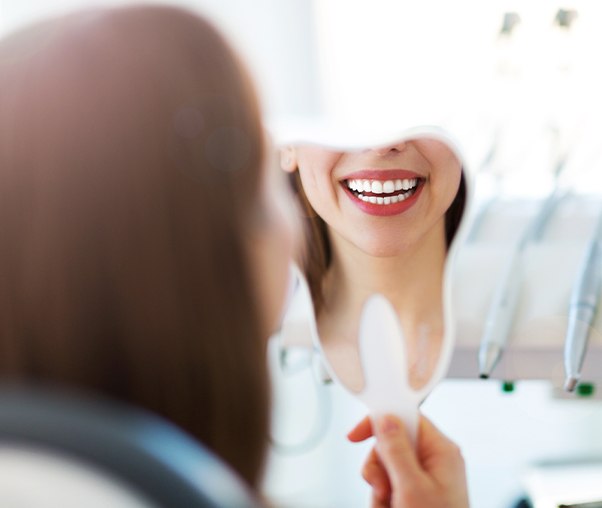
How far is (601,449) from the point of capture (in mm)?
869

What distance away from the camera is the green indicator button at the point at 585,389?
750 millimetres

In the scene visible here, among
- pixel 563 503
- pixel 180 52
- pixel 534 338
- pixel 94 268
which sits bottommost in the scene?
pixel 563 503

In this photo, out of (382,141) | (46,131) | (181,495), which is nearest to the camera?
(181,495)

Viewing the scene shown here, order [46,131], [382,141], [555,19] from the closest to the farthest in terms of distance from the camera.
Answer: [46,131], [382,141], [555,19]

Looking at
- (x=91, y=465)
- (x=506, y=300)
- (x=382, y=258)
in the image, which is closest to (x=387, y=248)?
(x=382, y=258)

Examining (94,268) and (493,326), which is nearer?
(94,268)

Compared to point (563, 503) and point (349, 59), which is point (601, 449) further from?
point (349, 59)

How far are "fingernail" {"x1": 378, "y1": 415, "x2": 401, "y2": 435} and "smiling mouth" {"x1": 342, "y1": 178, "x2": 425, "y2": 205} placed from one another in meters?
0.19

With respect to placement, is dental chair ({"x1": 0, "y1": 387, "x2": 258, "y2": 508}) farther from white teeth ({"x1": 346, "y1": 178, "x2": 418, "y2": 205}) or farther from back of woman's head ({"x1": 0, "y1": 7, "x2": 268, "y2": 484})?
white teeth ({"x1": 346, "y1": 178, "x2": 418, "y2": 205})

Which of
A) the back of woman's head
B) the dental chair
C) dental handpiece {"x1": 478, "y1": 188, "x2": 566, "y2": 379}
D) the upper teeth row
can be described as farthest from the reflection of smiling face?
the dental chair

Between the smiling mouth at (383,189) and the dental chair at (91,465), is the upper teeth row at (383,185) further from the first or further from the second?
the dental chair at (91,465)

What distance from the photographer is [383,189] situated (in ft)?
2.22

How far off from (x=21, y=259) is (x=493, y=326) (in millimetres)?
430

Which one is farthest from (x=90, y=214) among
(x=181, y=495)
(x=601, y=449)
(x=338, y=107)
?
(x=601, y=449)
